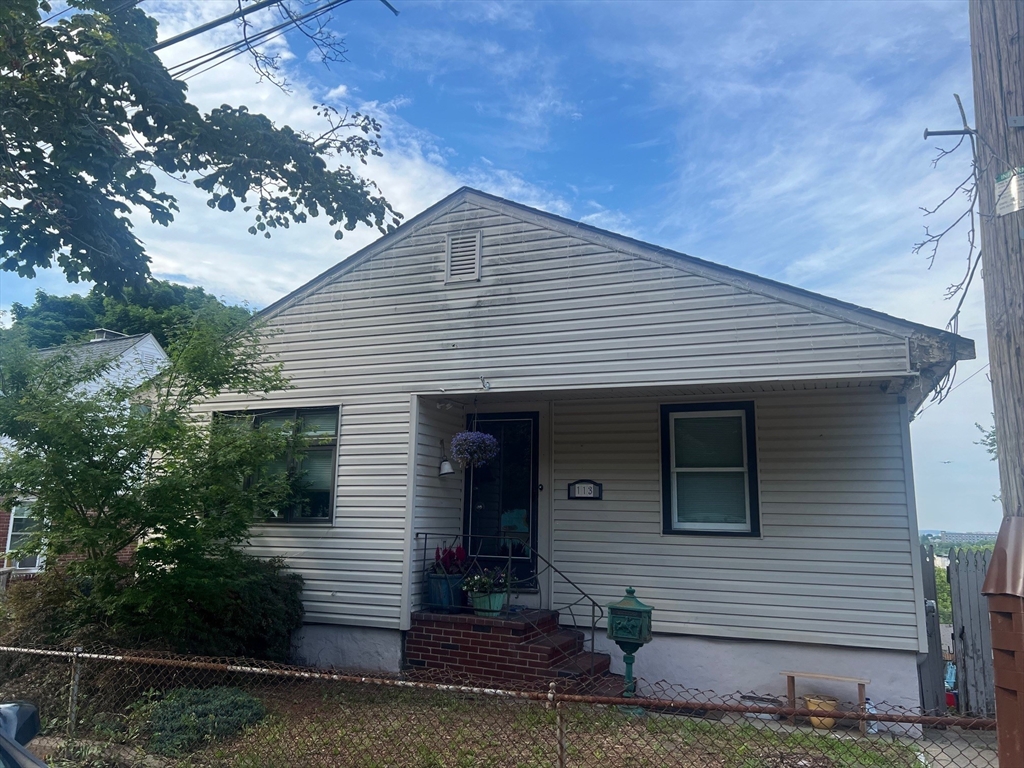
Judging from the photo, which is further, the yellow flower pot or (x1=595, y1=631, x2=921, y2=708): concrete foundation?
(x1=595, y1=631, x2=921, y2=708): concrete foundation

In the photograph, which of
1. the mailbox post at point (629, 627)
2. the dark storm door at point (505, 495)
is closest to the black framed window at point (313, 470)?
the dark storm door at point (505, 495)

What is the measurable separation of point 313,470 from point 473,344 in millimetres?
2711

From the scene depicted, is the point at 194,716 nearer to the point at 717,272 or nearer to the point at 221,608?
the point at 221,608

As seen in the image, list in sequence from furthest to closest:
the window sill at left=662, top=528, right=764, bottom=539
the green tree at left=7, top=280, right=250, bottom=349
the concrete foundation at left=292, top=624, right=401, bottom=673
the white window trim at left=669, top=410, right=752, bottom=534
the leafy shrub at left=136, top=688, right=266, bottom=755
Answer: the green tree at left=7, top=280, right=250, bottom=349 → the concrete foundation at left=292, top=624, right=401, bottom=673 → the white window trim at left=669, top=410, right=752, bottom=534 → the window sill at left=662, top=528, right=764, bottom=539 → the leafy shrub at left=136, top=688, right=266, bottom=755

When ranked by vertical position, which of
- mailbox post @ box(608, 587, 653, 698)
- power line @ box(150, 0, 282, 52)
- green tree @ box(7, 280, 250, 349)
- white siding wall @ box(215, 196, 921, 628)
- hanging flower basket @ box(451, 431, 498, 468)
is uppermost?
green tree @ box(7, 280, 250, 349)

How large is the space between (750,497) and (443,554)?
3541 millimetres

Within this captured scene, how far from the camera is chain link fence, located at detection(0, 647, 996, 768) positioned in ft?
16.6

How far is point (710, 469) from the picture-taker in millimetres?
8203

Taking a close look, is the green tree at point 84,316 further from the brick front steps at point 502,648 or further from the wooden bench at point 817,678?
the wooden bench at point 817,678

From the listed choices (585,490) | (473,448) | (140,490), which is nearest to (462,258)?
(473,448)

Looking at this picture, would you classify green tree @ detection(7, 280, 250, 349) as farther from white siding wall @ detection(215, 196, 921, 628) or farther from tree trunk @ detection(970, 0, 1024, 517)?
tree trunk @ detection(970, 0, 1024, 517)

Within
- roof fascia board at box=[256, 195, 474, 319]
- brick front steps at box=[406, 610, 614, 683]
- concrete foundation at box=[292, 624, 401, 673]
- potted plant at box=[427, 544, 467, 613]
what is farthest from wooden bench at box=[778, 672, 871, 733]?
roof fascia board at box=[256, 195, 474, 319]

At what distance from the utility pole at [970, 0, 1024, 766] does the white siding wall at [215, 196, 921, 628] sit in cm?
377

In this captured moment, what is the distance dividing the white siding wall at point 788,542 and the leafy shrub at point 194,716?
12.6ft
